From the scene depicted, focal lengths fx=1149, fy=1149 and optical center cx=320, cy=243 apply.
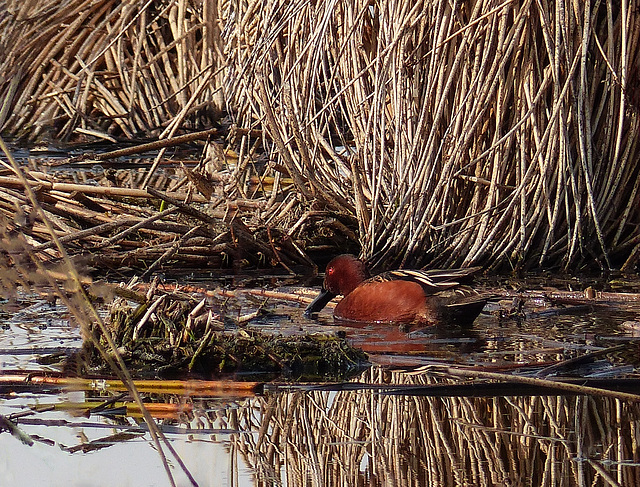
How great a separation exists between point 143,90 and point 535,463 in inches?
435

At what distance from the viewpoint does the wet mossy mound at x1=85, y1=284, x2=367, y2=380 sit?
4766mm

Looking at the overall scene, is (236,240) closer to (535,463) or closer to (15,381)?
(15,381)

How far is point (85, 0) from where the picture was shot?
1330 cm

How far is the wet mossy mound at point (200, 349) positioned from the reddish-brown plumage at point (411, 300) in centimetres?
125

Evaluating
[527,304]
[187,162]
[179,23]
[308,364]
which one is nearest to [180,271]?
[527,304]

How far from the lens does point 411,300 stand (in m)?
6.28

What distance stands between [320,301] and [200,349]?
1.90m

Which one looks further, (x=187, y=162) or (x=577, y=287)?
(x=187, y=162)

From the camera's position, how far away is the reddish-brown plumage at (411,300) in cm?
617

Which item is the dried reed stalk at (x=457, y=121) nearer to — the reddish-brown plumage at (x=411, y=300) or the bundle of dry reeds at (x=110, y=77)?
the reddish-brown plumage at (x=411, y=300)

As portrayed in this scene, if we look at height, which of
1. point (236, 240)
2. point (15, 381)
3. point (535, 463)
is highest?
point (236, 240)

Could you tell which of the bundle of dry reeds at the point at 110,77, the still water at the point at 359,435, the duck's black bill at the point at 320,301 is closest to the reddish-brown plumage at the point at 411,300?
the duck's black bill at the point at 320,301

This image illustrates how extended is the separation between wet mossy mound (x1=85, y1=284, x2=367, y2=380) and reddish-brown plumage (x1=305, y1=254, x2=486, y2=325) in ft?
4.12

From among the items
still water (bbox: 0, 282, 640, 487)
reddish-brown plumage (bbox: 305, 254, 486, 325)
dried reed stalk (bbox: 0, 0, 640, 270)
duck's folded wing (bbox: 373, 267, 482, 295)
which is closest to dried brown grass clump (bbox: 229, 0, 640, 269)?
dried reed stalk (bbox: 0, 0, 640, 270)
